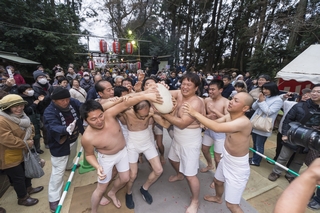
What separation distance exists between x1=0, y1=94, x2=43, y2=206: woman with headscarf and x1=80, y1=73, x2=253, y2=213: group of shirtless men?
1.09 m

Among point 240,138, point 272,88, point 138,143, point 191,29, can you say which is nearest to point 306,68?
point 272,88

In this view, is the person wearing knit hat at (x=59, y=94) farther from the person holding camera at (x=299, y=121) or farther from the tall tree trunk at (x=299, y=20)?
the tall tree trunk at (x=299, y=20)

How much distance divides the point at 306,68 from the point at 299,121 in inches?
210

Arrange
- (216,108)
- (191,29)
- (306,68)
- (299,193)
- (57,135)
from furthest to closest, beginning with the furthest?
(191,29), (306,68), (216,108), (57,135), (299,193)

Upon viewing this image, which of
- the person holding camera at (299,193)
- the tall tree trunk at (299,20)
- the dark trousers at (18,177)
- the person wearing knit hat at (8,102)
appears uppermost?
the tall tree trunk at (299,20)

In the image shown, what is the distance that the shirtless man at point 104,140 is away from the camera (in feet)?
6.31

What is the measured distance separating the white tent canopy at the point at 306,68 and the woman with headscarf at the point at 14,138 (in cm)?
857

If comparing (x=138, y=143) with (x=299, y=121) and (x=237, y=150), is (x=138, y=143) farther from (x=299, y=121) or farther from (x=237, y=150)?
(x=299, y=121)

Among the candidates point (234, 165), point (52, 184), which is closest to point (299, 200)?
point (234, 165)

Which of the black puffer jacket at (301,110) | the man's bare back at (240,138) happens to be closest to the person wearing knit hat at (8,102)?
the man's bare back at (240,138)

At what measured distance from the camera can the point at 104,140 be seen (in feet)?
6.79

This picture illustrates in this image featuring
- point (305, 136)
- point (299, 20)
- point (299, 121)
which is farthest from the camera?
point (299, 20)

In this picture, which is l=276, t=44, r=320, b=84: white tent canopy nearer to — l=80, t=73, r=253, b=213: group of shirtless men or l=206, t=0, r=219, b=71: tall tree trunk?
l=80, t=73, r=253, b=213: group of shirtless men

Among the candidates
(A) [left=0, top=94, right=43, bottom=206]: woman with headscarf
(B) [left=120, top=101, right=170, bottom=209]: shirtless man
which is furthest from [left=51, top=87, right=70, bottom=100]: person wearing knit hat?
(B) [left=120, top=101, right=170, bottom=209]: shirtless man
